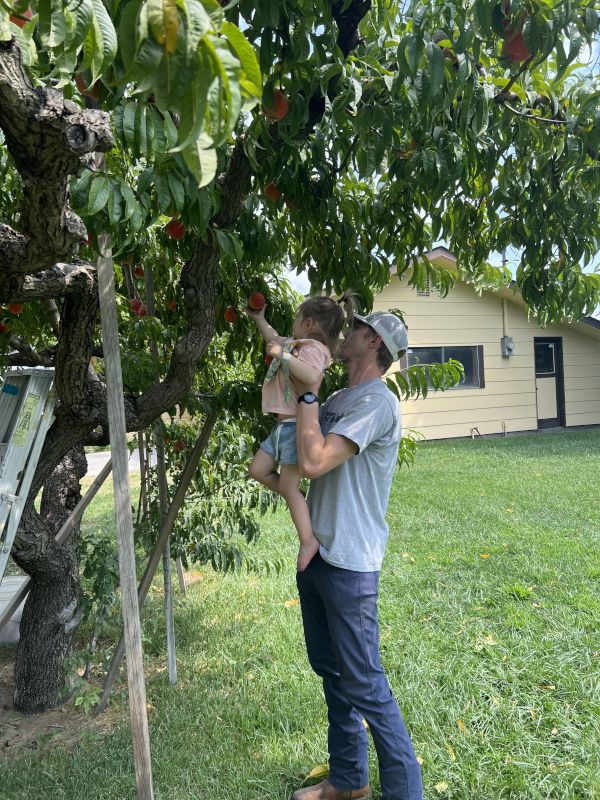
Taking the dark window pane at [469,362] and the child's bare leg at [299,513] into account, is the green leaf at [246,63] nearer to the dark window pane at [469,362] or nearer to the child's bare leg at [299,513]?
the child's bare leg at [299,513]

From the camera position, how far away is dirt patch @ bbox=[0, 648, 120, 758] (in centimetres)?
306

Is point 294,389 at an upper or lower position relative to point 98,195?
lower

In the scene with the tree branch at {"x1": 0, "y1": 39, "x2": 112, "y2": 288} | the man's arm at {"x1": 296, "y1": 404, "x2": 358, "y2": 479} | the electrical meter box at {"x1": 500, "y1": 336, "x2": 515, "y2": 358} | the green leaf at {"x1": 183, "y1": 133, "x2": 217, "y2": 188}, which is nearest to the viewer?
the green leaf at {"x1": 183, "y1": 133, "x2": 217, "y2": 188}

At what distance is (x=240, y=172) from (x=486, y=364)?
40.7 ft

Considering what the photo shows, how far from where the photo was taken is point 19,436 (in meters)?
2.37

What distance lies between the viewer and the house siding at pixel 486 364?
1316cm

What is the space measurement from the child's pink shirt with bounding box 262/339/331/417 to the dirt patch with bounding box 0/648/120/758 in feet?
6.46

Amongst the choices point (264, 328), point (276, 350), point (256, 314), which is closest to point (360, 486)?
point (276, 350)

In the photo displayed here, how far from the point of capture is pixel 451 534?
6.30 m

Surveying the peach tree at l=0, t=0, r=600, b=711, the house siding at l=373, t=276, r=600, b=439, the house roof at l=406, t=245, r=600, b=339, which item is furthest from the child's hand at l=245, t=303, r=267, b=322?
the house siding at l=373, t=276, r=600, b=439

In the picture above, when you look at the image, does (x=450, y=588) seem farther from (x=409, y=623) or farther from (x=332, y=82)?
(x=332, y=82)

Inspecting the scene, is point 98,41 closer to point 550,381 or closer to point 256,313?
point 256,313

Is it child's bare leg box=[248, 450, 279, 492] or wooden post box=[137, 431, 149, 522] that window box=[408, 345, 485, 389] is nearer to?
wooden post box=[137, 431, 149, 522]

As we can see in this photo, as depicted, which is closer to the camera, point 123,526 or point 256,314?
point 123,526
